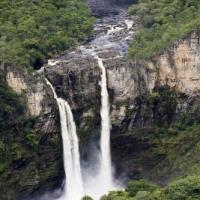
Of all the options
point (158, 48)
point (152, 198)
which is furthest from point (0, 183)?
point (158, 48)

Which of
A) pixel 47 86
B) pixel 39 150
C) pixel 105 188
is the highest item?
pixel 47 86

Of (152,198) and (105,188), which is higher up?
(152,198)

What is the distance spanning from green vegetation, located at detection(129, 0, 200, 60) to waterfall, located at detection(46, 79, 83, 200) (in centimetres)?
499

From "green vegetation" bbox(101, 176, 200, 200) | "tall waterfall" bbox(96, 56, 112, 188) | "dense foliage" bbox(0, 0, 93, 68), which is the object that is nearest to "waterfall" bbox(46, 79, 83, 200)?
"tall waterfall" bbox(96, 56, 112, 188)

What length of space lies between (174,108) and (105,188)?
18.1 ft

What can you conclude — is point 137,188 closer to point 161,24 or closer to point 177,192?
point 177,192

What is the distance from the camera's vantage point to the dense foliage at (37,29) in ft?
129

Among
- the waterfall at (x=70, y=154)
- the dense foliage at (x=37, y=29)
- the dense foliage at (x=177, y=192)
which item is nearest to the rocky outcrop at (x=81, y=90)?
the waterfall at (x=70, y=154)

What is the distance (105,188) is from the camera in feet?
128

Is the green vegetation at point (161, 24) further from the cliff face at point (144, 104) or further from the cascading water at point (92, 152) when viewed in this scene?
the cascading water at point (92, 152)

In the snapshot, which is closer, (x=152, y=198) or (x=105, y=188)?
(x=152, y=198)

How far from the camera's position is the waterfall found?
123 feet

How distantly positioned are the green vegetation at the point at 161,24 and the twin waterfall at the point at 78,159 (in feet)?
10.8

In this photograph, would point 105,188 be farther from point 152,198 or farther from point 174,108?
point 152,198
